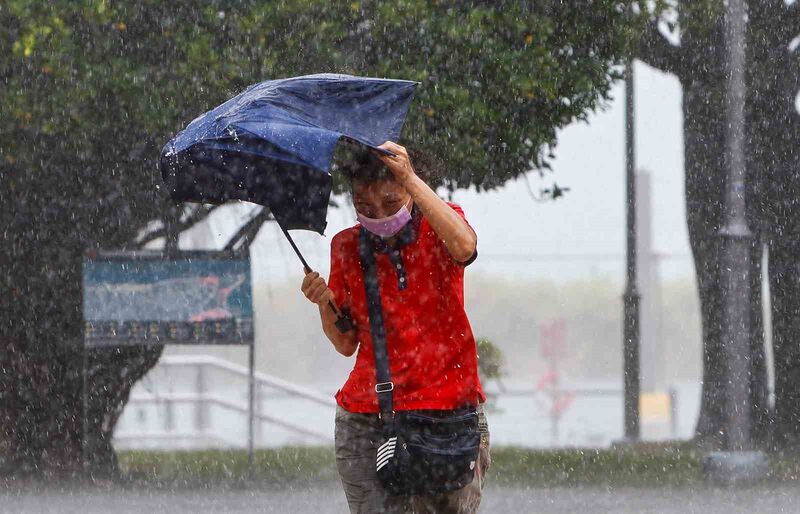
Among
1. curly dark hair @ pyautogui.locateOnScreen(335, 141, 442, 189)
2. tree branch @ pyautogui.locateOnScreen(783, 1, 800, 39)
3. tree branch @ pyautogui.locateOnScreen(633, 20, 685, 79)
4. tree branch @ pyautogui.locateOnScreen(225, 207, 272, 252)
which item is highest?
tree branch @ pyautogui.locateOnScreen(783, 1, 800, 39)

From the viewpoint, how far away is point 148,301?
12.0m

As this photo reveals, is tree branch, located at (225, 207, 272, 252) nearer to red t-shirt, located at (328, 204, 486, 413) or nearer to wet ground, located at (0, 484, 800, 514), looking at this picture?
wet ground, located at (0, 484, 800, 514)

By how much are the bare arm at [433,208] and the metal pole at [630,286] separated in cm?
1131

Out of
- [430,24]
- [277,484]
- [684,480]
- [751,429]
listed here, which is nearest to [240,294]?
[277,484]

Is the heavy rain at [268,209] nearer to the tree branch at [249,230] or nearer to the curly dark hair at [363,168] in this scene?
the tree branch at [249,230]

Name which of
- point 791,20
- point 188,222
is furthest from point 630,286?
point 188,222

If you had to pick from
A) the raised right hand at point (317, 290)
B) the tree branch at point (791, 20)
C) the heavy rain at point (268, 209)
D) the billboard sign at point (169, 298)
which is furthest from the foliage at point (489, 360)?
the raised right hand at point (317, 290)

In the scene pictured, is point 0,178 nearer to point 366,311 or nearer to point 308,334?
point 366,311

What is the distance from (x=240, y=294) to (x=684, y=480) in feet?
13.1

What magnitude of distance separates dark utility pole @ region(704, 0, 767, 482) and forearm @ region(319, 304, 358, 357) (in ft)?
25.4

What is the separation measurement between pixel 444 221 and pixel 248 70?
23.6 ft

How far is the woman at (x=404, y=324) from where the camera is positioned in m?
3.90

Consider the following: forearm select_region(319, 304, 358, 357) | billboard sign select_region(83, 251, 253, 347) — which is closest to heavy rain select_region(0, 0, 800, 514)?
billboard sign select_region(83, 251, 253, 347)

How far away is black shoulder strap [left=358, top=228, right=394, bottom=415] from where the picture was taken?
3.92m
